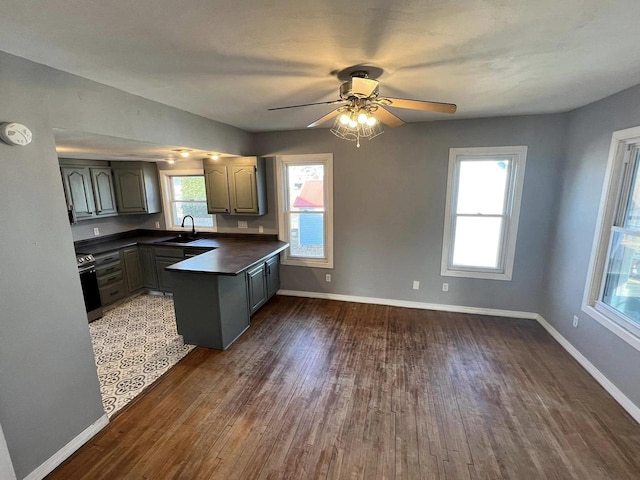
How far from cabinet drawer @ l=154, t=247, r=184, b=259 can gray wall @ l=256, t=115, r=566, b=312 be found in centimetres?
197

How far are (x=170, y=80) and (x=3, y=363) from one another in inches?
79.7

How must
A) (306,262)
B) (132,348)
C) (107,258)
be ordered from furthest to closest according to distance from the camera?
(306,262), (107,258), (132,348)

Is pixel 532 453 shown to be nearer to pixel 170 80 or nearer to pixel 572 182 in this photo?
pixel 572 182

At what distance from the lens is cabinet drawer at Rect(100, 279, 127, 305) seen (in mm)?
3937

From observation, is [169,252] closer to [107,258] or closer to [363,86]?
[107,258]

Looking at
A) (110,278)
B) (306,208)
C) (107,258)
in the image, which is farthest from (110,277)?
(306,208)

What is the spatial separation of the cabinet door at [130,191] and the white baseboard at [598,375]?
600 cm

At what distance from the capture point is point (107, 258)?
3977mm

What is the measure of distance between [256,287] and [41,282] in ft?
7.33

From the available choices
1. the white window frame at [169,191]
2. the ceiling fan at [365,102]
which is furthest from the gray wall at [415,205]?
the ceiling fan at [365,102]

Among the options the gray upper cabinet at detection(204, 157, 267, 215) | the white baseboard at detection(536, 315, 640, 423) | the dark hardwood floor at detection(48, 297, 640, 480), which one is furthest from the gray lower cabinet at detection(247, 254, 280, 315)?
the white baseboard at detection(536, 315, 640, 423)

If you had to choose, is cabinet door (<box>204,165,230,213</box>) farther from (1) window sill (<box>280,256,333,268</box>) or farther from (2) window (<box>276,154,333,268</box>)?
(1) window sill (<box>280,256,333,268</box>)

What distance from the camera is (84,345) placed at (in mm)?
2006

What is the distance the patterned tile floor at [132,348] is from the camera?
2.54 meters
